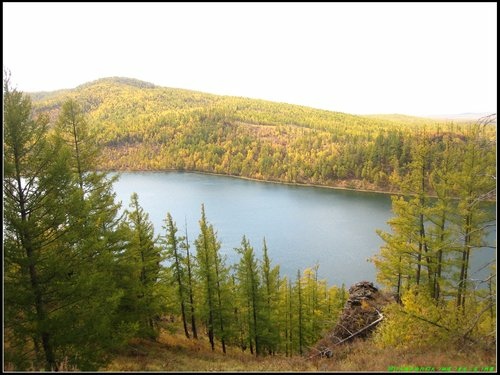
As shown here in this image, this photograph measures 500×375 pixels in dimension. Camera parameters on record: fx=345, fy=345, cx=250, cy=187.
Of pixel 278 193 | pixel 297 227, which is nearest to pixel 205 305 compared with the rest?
pixel 297 227

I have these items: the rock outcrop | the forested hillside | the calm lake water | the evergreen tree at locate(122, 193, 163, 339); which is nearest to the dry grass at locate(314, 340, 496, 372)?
the rock outcrop

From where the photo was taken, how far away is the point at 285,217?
67312 mm

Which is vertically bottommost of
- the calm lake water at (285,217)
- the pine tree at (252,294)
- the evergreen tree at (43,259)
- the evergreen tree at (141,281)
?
the calm lake water at (285,217)

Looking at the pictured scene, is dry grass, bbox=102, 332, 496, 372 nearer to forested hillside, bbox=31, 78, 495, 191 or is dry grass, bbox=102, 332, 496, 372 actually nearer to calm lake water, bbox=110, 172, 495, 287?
calm lake water, bbox=110, 172, 495, 287

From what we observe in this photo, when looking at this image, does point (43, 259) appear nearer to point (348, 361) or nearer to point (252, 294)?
point (348, 361)

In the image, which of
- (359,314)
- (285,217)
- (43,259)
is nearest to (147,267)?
(43,259)

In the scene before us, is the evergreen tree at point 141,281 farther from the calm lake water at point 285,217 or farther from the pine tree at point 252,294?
the calm lake water at point 285,217

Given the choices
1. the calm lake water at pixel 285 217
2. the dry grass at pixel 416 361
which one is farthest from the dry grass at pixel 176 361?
the calm lake water at pixel 285 217

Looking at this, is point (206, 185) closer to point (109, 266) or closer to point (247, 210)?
point (247, 210)

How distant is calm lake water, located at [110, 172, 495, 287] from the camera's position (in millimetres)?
43969

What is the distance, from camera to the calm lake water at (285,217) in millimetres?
43969

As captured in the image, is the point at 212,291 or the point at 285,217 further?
the point at 285,217

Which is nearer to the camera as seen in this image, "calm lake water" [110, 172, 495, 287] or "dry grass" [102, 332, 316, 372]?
"dry grass" [102, 332, 316, 372]

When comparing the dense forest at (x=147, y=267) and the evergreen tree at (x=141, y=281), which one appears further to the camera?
the evergreen tree at (x=141, y=281)
